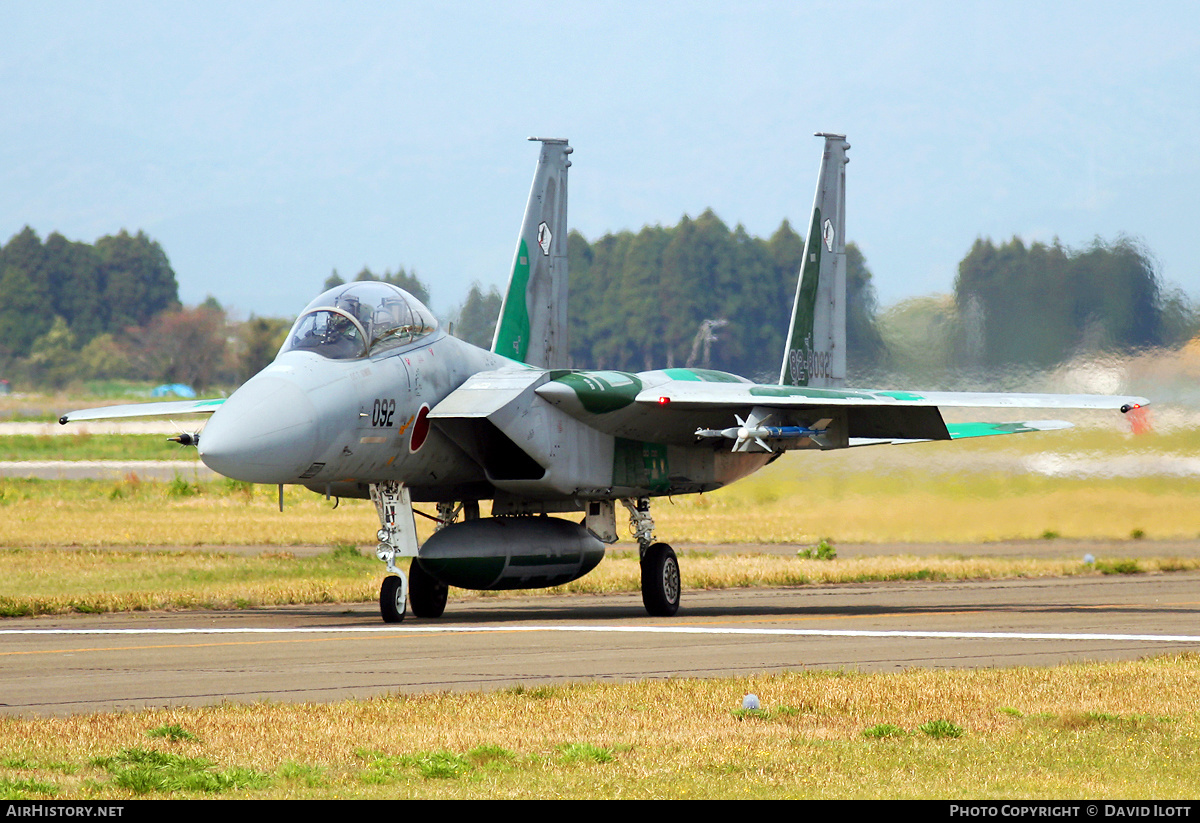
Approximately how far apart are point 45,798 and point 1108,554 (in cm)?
2289

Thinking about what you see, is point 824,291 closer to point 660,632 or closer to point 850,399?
point 850,399

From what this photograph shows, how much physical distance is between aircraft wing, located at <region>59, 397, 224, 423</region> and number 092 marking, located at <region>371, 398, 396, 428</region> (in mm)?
3809

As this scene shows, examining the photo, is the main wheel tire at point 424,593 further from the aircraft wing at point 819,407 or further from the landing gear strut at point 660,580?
the aircraft wing at point 819,407

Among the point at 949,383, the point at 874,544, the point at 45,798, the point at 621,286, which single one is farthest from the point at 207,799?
the point at 621,286

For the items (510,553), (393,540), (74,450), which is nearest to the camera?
(393,540)

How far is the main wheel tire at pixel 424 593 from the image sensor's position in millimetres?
15703

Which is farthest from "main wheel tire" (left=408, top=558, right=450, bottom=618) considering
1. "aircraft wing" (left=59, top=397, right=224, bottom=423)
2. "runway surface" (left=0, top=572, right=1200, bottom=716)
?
"aircraft wing" (left=59, top=397, right=224, bottom=423)

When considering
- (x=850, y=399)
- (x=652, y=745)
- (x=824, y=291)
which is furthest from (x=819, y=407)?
(x=652, y=745)

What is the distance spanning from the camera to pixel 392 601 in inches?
565

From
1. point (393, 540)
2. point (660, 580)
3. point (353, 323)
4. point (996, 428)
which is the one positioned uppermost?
point (353, 323)

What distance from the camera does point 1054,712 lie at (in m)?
8.27

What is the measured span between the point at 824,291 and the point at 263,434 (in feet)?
33.3

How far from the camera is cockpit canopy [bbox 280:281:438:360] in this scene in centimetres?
1386

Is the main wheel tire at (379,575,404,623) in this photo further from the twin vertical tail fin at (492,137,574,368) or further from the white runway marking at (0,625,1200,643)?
the twin vertical tail fin at (492,137,574,368)
